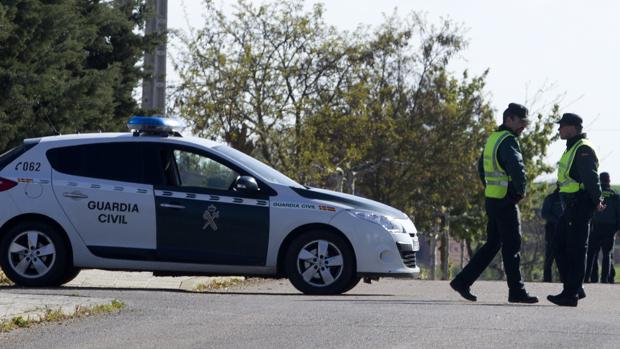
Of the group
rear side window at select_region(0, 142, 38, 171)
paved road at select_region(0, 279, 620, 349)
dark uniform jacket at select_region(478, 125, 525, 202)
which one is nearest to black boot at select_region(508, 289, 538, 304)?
paved road at select_region(0, 279, 620, 349)

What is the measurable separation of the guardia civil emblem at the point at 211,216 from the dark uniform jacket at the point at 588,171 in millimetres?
3307

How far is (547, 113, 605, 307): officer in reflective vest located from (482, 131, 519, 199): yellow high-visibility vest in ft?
1.79

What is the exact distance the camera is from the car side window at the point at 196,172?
48.5 ft

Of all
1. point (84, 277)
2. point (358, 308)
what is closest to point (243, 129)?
point (84, 277)

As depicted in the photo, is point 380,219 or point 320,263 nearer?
point 320,263

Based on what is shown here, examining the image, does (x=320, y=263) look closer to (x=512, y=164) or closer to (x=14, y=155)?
(x=512, y=164)

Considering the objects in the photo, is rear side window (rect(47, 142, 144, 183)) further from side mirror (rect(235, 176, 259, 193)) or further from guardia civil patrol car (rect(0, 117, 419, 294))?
side mirror (rect(235, 176, 259, 193))

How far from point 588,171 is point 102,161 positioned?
15.0 ft

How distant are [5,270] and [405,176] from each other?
4063 centimetres

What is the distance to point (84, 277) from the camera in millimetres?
16641

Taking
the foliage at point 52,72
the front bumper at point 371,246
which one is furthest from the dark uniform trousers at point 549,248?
the foliage at point 52,72

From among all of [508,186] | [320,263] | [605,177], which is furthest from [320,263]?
[605,177]

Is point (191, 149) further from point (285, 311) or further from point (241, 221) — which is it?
point (285, 311)

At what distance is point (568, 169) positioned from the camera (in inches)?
542
